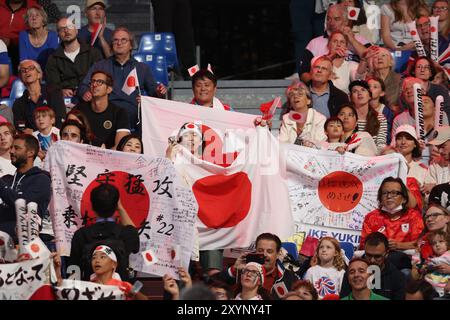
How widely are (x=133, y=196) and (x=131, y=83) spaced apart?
297cm

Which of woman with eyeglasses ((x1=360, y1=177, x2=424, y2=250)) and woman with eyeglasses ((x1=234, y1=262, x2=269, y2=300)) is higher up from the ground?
woman with eyeglasses ((x1=360, y1=177, x2=424, y2=250))

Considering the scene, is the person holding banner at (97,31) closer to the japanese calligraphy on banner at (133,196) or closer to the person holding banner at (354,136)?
the person holding banner at (354,136)

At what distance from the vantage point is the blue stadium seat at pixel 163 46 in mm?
17344

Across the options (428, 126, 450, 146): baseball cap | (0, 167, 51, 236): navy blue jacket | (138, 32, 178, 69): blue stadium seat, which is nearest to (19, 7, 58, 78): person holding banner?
(138, 32, 178, 69): blue stadium seat

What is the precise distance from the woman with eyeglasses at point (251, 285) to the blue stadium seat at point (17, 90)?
5425 mm

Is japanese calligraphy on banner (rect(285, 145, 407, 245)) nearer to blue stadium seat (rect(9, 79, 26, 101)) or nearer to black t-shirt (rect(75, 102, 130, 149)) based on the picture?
black t-shirt (rect(75, 102, 130, 149))

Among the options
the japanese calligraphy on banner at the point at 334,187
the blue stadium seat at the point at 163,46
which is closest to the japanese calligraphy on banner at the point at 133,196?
the japanese calligraphy on banner at the point at 334,187

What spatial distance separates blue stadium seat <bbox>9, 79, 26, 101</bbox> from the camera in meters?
16.4

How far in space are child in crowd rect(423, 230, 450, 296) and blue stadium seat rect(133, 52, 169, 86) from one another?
508cm

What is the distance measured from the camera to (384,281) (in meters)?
12.1

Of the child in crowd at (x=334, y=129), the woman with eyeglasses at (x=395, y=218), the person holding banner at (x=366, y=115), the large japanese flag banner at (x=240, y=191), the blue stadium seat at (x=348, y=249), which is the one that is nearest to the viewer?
the woman with eyeglasses at (x=395, y=218)

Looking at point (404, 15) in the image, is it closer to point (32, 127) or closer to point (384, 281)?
point (32, 127)

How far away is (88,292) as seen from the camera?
10867 mm
